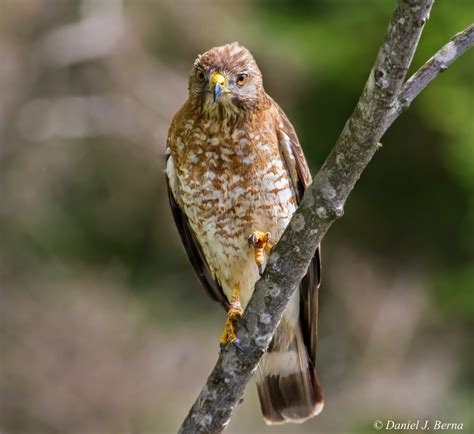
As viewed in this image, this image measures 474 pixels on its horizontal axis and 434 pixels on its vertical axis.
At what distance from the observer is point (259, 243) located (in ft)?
12.0

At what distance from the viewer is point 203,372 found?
791cm

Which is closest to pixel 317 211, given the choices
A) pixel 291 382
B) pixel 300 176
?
pixel 300 176

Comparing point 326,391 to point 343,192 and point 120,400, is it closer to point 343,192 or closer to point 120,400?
point 120,400

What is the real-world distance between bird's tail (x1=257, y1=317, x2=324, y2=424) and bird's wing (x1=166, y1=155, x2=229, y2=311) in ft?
1.22

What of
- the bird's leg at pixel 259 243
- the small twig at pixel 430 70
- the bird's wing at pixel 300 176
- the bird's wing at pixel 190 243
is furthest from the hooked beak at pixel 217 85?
the small twig at pixel 430 70

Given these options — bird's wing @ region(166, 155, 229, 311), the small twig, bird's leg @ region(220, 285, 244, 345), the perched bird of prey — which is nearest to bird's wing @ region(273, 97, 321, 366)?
the perched bird of prey

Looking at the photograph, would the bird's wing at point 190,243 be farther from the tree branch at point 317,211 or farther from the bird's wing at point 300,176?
the tree branch at point 317,211

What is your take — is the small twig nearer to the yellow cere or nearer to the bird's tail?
the yellow cere

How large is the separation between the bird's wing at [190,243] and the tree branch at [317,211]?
0.91 metres

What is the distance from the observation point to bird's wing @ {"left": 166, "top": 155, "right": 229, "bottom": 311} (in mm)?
4000

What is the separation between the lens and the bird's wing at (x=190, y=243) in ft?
13.1

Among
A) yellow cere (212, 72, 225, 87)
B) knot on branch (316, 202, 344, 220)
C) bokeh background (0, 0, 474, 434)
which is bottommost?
knot on branch (316, 202, 344, 220)

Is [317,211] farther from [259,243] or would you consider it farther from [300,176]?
[300,176]

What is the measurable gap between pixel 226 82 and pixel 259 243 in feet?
2.37
